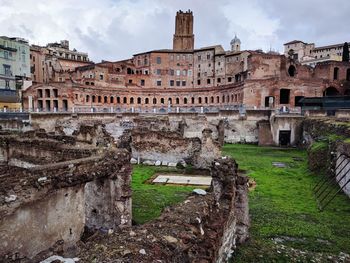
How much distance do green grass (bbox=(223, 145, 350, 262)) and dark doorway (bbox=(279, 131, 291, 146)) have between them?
1561 cm

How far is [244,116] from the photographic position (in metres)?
37.6

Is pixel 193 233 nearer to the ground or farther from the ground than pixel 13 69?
nearer to the ground

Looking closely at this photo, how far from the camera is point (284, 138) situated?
3438cm

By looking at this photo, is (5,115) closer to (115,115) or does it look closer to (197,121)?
(115,115)

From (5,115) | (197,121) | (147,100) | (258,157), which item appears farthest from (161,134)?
(147,100)

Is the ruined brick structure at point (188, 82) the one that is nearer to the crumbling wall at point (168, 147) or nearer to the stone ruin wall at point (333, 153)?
the stone ruin wall at point (333, 153)

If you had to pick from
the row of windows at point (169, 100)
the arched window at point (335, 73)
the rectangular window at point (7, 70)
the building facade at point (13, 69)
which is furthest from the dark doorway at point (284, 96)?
the rectangular window at point (7, 70)

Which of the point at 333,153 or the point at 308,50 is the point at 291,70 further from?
the point at 333,153

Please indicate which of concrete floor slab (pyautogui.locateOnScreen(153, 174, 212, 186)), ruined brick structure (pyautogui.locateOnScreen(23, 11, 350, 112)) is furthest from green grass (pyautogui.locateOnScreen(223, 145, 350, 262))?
ruined brick structure (pyautogui.locateOnScreen(23, 11, 350, 112))

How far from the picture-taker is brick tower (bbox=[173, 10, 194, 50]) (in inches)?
3455

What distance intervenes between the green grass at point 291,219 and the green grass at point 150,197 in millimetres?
3341

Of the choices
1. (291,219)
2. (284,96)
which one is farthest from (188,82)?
(291,219)

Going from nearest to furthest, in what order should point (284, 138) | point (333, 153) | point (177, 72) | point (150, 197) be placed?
point (150, 197), point (333, 153), point (284, 138), point (177, 72)

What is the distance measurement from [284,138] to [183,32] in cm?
6155
